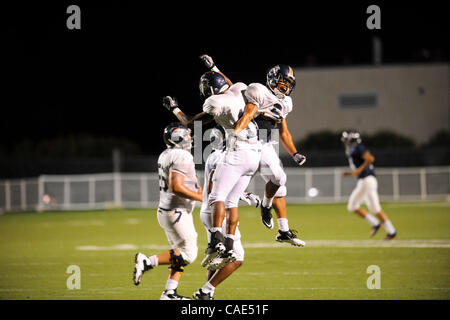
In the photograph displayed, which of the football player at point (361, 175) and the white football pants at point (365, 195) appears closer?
the football player at point (361, 175)

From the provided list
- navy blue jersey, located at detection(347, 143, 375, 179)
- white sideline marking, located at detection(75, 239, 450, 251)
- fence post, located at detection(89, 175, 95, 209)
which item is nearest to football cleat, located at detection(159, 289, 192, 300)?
white sideline marking, located at detection(75, 239, 450, 251)

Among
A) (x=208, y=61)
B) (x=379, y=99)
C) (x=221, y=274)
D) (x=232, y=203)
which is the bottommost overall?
(x=221, y=274)

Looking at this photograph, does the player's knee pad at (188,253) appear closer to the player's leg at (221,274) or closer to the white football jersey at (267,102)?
the player's leg at (221,274)

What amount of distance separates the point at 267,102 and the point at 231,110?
1.83ft

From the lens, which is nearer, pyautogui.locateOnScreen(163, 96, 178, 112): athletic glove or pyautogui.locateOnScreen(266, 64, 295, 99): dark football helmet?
pyautogui.locateOnScreen(266, 64, 295, 99): dark football helmet

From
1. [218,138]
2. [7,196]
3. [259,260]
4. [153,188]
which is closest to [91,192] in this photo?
[153,188]

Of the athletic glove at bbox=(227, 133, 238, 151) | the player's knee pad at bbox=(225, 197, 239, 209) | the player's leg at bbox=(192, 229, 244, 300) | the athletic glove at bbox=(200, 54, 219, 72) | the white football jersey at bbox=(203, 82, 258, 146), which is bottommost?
the player's leg at bbox=(192, 229, 244, 300)

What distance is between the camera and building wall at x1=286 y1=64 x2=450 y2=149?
39500mm

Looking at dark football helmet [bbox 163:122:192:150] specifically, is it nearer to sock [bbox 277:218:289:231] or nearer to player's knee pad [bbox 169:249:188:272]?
player's knee pad [bbox 169:249:188:272]

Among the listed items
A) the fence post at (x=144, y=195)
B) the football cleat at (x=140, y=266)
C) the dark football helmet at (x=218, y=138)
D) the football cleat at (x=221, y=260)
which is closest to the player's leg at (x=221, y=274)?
the football cleat at (x=221, y=260)

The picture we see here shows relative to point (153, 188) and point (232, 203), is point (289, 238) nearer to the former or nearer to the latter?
point (232, 203)

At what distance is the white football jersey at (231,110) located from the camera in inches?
326

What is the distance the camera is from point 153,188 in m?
31.7

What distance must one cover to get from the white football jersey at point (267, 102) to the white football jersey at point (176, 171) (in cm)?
101
